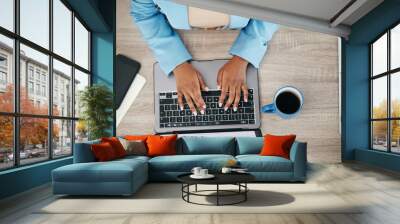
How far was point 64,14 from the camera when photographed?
21.0ft

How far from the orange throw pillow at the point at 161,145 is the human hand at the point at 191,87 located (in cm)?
127

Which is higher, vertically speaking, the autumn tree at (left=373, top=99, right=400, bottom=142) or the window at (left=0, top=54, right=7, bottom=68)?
the window at (left=0, top=54, right=7, bottom=68)

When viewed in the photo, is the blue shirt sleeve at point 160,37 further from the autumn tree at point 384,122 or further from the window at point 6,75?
the autumn tree at point 384,122

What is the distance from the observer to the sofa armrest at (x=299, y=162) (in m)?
5.50

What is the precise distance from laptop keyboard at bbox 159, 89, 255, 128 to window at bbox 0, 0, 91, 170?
160 cm

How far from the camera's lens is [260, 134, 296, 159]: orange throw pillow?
588cm

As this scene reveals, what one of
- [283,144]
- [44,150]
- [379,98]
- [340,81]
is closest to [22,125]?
[44,150]

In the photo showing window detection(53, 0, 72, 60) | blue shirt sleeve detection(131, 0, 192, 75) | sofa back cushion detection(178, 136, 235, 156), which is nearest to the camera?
window detection(53, 0, 72, 60)

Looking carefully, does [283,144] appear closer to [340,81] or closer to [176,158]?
[176,158]

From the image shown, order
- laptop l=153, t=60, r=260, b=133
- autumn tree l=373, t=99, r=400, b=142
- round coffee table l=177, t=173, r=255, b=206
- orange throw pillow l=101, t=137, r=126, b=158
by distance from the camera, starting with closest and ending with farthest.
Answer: round coffee table l=177, t=173, r=255, b=206, orange throw pillow l=101, t=137, r=126, b=158, autumn tree l=373, t=99, r=400, b=142, laptop l=153, t=60, r=260, b=133

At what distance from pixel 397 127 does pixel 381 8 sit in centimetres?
237

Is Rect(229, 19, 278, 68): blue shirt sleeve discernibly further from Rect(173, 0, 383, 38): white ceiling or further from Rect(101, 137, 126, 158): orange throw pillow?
Rect(101, 137, 126, 158): orange throw pillow

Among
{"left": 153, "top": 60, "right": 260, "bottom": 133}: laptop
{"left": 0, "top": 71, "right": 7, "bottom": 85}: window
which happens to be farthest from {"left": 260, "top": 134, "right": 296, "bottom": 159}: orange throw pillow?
{"left": 0, "top": 71, "right": 7, "bottom": 85}: window

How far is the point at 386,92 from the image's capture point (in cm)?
740
